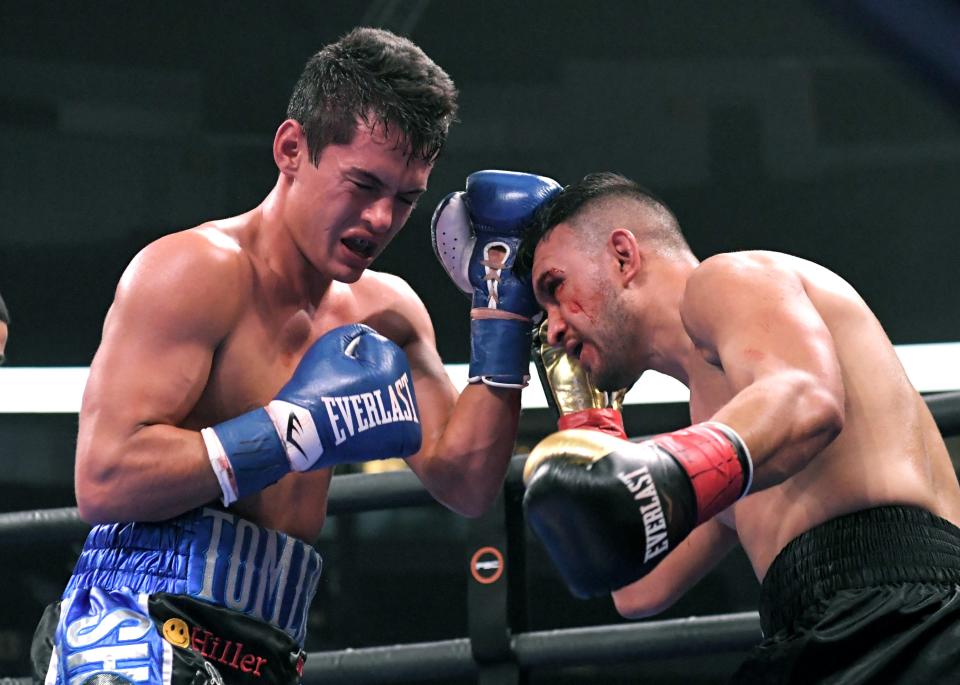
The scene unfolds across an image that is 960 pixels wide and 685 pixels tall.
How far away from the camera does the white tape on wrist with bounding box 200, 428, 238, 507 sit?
170cm

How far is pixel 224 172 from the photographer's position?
18.0 ft

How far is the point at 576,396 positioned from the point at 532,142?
3.51 metres

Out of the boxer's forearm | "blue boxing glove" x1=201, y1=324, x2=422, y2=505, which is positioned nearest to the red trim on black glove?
the boxer's forearm

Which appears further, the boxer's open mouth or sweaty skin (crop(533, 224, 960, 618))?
the boxer's open mouth

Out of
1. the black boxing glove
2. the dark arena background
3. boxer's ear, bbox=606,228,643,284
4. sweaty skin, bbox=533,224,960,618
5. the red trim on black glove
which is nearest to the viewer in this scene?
the black boxing glove

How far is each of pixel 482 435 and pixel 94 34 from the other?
3.83 meters

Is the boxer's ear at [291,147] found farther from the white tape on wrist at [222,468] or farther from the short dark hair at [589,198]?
the white tape on wrist at [222,468]

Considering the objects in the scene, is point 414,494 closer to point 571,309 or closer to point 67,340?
point 571,309

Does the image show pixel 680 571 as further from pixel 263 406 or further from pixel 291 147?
pixel 291 147

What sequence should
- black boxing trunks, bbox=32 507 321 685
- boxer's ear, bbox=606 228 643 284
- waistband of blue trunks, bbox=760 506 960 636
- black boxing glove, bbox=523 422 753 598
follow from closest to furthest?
black boxing glove, bbox=523 422 753 598, waistband of blue trunks, bbox=760 506 960 636, black boxing trunks, bbox=32 507 321 685, boxer's ear, bbox=606 228 643 284

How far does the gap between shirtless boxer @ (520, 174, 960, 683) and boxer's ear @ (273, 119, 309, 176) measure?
47cm

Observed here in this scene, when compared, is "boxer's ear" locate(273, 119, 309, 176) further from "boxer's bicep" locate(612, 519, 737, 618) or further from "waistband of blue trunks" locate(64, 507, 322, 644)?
"boxer's bicep" locate(612, 519, 737, 618)

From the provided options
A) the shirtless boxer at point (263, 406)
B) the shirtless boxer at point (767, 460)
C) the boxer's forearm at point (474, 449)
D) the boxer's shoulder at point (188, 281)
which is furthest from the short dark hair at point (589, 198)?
the boxer's shoulder at point (188, 281)

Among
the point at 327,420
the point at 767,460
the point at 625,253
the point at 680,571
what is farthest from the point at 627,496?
the point at 680,571
